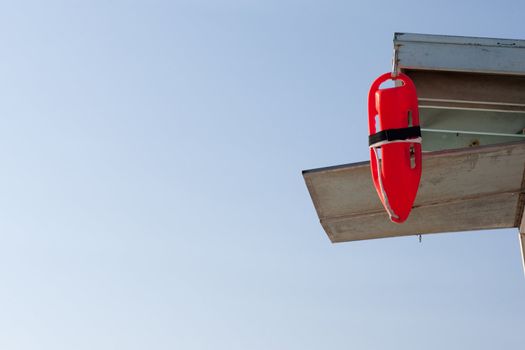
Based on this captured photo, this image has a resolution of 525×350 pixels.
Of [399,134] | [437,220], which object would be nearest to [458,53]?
[399,134]

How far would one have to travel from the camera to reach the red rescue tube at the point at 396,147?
586 centimetres

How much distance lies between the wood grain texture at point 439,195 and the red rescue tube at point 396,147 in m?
0.65

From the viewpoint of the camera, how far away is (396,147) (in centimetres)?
586

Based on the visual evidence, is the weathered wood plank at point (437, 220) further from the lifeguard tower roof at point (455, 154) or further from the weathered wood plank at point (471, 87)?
the weathered wood plank at point (471, 87)

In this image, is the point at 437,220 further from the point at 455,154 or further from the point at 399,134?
the point at 399,134

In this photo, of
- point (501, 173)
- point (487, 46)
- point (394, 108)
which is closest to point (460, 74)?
point (487, 46)

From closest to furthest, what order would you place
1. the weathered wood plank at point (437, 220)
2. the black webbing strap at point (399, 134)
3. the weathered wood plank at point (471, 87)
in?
the black webbing strap at point (399, 134)
the weathered wood plank at point (471, 87)
the weathered wood plank at point (437, 220)

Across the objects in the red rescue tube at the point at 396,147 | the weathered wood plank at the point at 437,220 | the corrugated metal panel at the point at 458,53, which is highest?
the corrugated metal panel at the point at 458,53

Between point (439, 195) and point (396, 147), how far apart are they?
1.53m

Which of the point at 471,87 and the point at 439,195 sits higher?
the point at 471,87

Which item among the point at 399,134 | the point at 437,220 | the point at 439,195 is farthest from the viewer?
the point at 437,220

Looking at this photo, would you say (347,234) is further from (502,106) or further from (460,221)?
(502,106)

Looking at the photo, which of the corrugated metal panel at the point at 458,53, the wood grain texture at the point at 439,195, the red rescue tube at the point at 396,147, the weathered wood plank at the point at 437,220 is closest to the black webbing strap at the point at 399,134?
the red rescue tube at the point at 396,147

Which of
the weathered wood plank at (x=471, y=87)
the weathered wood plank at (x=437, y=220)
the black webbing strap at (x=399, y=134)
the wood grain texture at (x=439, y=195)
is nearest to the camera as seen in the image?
the black webbing strap at (x=399, y=134)
